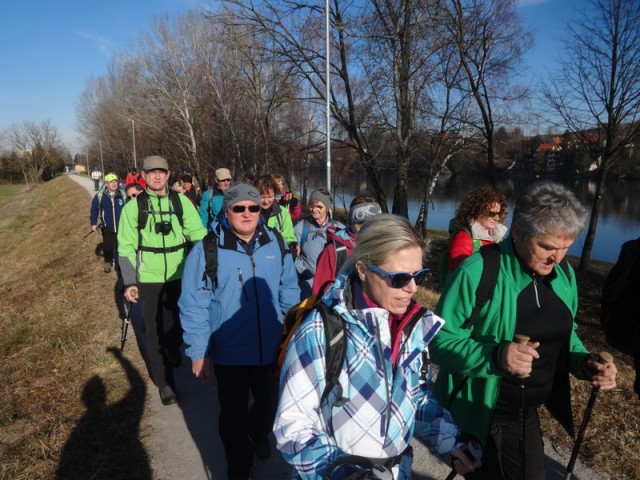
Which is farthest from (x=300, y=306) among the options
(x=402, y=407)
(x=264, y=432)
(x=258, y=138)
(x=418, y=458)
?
(x=258, y=138)

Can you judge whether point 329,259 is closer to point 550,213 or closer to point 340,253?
point 340,253

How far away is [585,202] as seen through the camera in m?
15.7

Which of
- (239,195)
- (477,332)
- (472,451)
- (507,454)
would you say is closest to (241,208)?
(239,195)

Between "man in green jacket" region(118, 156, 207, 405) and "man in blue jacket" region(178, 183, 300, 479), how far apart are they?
1.31 meters

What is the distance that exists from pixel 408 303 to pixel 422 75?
10.1 metres

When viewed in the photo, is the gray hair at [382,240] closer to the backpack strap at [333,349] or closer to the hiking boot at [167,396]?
the backpack strap at [333,349]

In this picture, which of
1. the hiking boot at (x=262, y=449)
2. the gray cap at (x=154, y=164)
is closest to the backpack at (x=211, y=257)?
the hiking boot at (x=262, y=449)

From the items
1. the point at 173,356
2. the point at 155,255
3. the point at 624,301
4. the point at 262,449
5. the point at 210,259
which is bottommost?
the point at 262,449

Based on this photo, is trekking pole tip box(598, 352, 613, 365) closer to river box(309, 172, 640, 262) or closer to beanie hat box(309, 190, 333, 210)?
beanie hat box(309, 190, 333, 210)

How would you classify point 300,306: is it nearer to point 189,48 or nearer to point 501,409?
point 501,409

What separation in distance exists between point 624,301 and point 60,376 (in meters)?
4.90

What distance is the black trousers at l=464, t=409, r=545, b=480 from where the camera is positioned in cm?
211

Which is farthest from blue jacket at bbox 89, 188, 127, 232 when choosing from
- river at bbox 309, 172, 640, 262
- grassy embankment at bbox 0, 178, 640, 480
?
river at bbox 309, 172, 640, 262

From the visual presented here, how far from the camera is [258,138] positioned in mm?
18594
